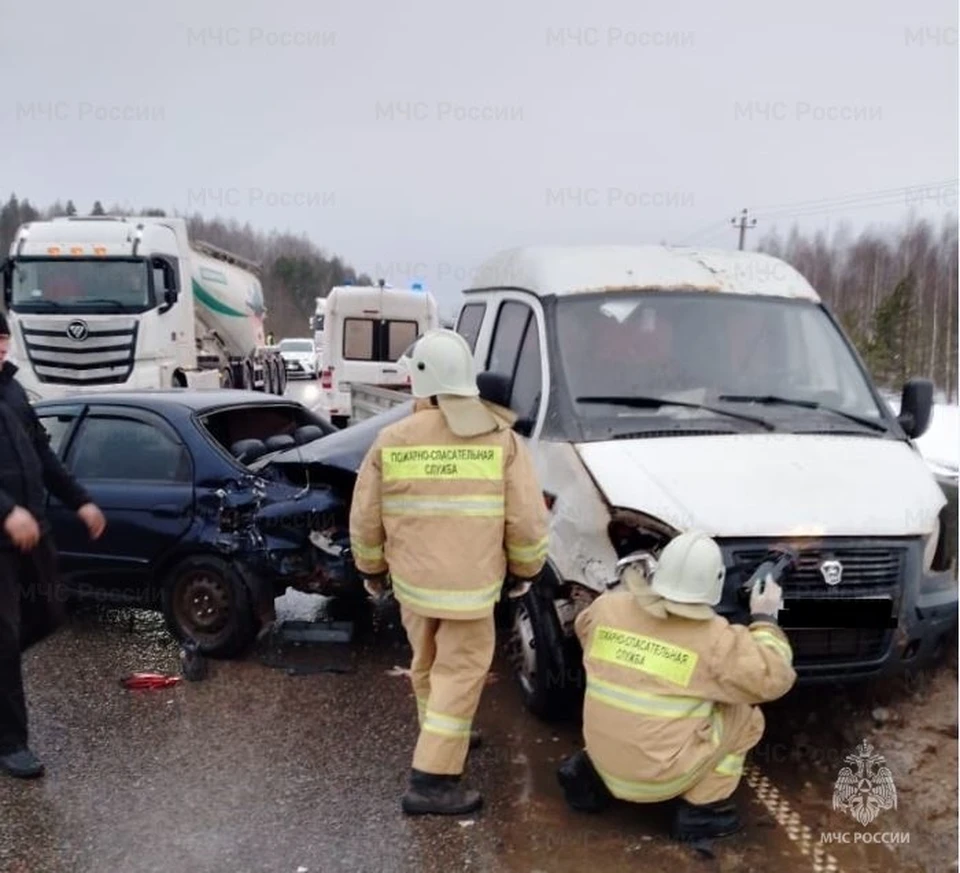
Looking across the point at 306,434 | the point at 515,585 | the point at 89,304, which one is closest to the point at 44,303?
the point at 89,304

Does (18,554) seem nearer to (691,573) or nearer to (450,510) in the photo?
(450,510)

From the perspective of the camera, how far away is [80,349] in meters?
14.7

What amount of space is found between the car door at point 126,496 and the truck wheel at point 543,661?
2.20m

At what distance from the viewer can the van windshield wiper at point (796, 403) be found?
460 cm

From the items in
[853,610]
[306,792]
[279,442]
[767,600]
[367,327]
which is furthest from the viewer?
[367,327]

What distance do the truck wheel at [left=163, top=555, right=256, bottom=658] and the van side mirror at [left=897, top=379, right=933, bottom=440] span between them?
3814mm

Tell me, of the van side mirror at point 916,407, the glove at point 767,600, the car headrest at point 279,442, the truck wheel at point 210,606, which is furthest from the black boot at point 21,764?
the van side mirror at point 916,407

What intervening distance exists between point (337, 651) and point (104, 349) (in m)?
10.9

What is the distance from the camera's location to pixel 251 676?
16.9 ft

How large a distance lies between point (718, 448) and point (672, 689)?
131 cm

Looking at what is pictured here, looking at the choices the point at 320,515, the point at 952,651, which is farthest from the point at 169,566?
the point at 952,651

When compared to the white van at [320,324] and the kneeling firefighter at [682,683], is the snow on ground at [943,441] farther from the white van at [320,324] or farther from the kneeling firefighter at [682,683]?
the white van at [320,324]

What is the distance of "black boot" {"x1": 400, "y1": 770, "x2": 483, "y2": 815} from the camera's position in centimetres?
366

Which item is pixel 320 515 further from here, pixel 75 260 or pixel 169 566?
pixel 75 260
